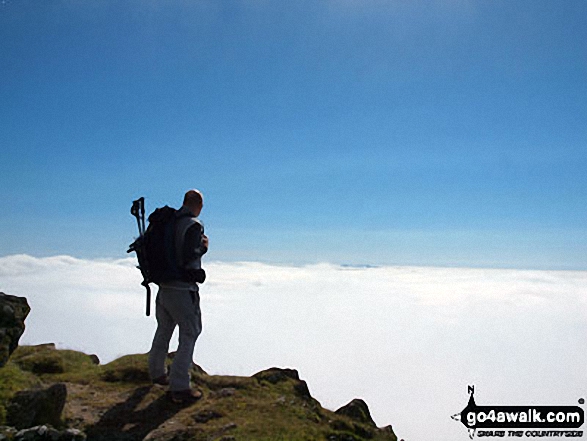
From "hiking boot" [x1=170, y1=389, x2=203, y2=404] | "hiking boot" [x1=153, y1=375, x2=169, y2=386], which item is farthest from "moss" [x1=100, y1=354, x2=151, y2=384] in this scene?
"hiking boot" [x1=170, y1=389, x2=203, y2=404]

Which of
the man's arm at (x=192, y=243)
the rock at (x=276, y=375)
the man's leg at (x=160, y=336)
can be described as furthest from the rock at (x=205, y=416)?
the rock at (x=276, y=375)

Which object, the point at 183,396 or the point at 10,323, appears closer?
the point at 10,323

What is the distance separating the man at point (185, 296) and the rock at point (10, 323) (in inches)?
140

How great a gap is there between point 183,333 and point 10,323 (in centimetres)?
446

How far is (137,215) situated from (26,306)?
389 cm

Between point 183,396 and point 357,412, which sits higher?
point 183,396

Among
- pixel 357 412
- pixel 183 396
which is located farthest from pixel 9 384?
pixel 357 412

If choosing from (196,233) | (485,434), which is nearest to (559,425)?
(485,434)

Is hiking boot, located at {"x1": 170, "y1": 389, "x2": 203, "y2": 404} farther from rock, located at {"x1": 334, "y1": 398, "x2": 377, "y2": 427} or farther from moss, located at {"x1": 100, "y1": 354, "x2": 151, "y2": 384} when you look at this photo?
rock, located at {"x1": 334, "y1": 398, "x2": 377, "y2": 427}

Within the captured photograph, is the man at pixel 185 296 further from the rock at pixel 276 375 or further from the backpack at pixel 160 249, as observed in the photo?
the rock at pixel 276 375

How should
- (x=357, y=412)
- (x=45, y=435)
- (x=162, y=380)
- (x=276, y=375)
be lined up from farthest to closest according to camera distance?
(x=276, y=375)
(x=357, y=412)
(x=162, y=380)
(x=45, y=435)

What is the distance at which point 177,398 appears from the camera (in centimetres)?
1284

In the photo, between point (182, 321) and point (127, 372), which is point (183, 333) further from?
point (127, 372)

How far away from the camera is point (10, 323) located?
12414 millimetres
